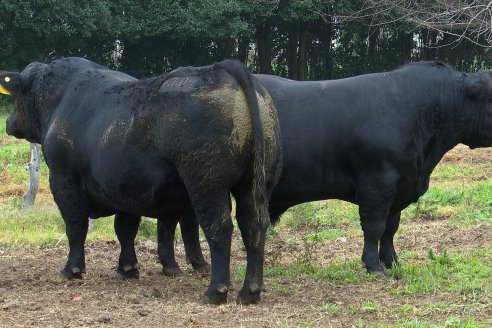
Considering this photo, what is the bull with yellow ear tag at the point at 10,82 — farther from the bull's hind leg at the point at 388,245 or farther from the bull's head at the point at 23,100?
the bull's hind leg at the point at 388,245

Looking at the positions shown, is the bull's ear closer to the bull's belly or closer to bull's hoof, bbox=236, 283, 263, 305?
the bull's belly

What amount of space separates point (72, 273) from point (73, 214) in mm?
515

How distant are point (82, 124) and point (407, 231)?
4489mm

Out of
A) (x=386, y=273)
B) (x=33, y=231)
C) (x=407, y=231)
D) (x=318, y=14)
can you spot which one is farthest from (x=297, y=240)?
(x=318, y=14)

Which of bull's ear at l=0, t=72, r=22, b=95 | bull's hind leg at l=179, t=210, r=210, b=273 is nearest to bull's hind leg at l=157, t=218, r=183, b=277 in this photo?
bull's hind leg at l=179, t=210, r=210, b=273

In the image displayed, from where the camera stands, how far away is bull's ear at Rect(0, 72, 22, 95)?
8.07 meters

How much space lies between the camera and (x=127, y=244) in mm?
7738

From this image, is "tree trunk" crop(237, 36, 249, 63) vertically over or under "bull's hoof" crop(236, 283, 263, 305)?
over

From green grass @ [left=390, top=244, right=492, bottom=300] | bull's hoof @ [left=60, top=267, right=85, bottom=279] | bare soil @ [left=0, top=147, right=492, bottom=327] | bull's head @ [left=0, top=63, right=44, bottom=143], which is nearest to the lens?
bare soil @ [left=0, top=147, right=492, bottom=327]

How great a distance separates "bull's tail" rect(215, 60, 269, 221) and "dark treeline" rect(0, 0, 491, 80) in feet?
63.3

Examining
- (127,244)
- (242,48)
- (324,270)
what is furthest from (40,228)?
(242,48)

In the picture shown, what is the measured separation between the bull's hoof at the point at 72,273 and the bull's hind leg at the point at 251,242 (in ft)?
5.91

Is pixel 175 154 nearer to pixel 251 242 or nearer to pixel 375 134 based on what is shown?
pixel 251 242

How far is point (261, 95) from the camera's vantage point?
256 inches
